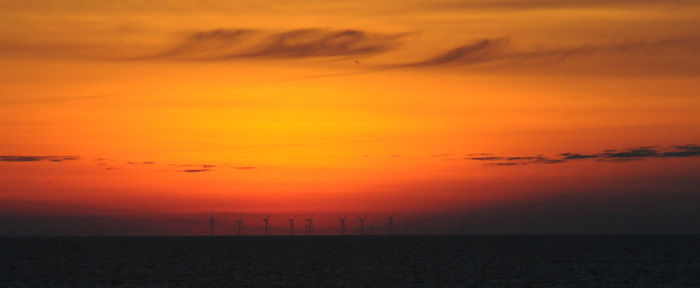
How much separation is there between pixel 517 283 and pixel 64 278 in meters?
77.5

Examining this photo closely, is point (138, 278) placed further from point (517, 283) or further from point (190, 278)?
point (517, 283)

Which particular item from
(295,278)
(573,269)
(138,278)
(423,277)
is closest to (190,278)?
(138,278)

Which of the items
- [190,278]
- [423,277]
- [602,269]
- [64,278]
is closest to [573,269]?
[602,269]

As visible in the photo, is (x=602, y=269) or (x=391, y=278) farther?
(x=602, y=269)

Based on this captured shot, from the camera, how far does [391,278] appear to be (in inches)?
5969

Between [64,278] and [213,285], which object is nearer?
[213,285]

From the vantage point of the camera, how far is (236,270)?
181m

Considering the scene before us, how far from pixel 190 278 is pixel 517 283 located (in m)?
55.4

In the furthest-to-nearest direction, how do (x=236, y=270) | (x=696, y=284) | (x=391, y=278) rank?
(x=236, y=270) → (x=391, y=278) → (x=696, y=284)

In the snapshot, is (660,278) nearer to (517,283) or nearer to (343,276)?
(517,283)

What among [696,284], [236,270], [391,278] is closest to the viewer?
[696,284]

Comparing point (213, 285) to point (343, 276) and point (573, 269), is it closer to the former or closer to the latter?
point (343, 276)

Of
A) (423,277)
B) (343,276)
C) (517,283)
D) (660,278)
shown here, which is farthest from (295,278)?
(660,278)

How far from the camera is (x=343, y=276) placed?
520 ft
